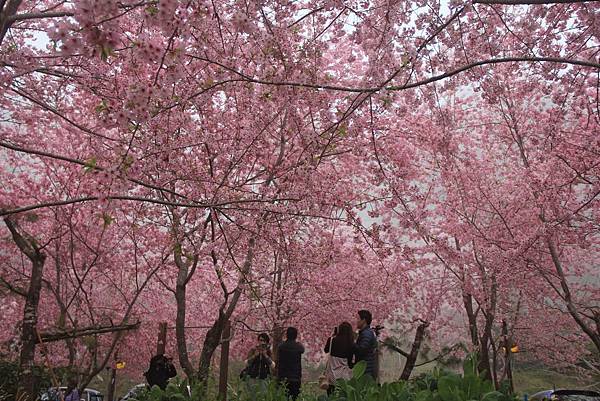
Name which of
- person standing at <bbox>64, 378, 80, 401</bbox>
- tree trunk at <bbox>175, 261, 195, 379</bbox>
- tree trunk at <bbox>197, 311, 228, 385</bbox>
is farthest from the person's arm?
person standing at <bbox>64, 378, 80, 401</bbox>

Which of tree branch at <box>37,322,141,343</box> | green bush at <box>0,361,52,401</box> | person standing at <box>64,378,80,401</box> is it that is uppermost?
tree branch at <box>37,322,141,343</box>

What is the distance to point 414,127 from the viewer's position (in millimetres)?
10164

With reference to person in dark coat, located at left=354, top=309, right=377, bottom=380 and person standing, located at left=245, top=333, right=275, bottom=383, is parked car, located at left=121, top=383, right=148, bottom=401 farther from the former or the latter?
person in dark coat, located at left=354, top=309, right=377, bottom=380

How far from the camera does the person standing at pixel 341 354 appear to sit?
5793 millimetres

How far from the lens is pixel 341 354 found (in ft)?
19.1

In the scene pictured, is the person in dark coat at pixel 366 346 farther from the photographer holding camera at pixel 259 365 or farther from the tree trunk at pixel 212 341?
the tree trunk at pixel 212 341

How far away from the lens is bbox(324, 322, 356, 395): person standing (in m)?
5.79

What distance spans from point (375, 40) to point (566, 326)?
15571 millimetres

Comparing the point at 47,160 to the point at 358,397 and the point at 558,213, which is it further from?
the point at 558,213

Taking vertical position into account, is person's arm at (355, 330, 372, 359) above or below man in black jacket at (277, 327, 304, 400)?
above

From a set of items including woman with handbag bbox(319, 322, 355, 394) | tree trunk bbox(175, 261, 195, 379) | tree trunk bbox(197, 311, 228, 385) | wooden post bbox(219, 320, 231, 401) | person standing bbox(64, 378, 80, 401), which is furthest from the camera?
person standing bbox(64, 378, 80, 401)

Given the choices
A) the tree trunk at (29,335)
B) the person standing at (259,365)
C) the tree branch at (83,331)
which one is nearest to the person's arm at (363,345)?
the person standing at (259,365)

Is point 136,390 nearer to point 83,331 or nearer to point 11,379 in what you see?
point 83,331

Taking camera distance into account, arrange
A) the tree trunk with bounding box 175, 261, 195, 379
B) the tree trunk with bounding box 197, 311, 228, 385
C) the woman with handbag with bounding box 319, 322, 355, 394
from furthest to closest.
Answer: the tree trunk with bounding box 175, 261, 195, 379
the tree trunk with bounding box 197, 311, 228, 385
the woman with handbag with bounding box 319, 322, 355, 394
